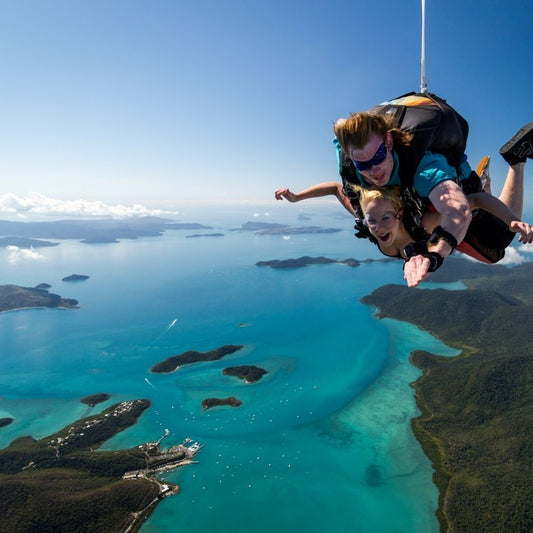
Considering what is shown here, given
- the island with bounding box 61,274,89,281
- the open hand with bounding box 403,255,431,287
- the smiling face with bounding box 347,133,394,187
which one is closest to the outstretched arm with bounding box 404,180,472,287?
the open hand with bounding box 403,255,431,287

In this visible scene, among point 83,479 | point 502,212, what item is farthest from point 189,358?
point 502,212

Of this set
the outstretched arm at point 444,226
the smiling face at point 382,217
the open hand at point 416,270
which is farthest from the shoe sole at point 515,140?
the open hand at point 416,270

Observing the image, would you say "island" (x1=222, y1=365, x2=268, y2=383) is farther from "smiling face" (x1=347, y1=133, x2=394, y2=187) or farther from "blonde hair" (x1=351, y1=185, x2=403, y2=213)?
"smiling face" (x1=347, y1=133, x2=394, y2=187)

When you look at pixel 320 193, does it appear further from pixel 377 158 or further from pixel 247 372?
pixel 247 372

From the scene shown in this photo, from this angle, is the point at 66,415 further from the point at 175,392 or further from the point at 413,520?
the point at 413,520

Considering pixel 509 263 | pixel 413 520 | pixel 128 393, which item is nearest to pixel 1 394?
pixel 128 393

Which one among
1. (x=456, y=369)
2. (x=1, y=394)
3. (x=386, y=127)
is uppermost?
(x=386, y=127)
